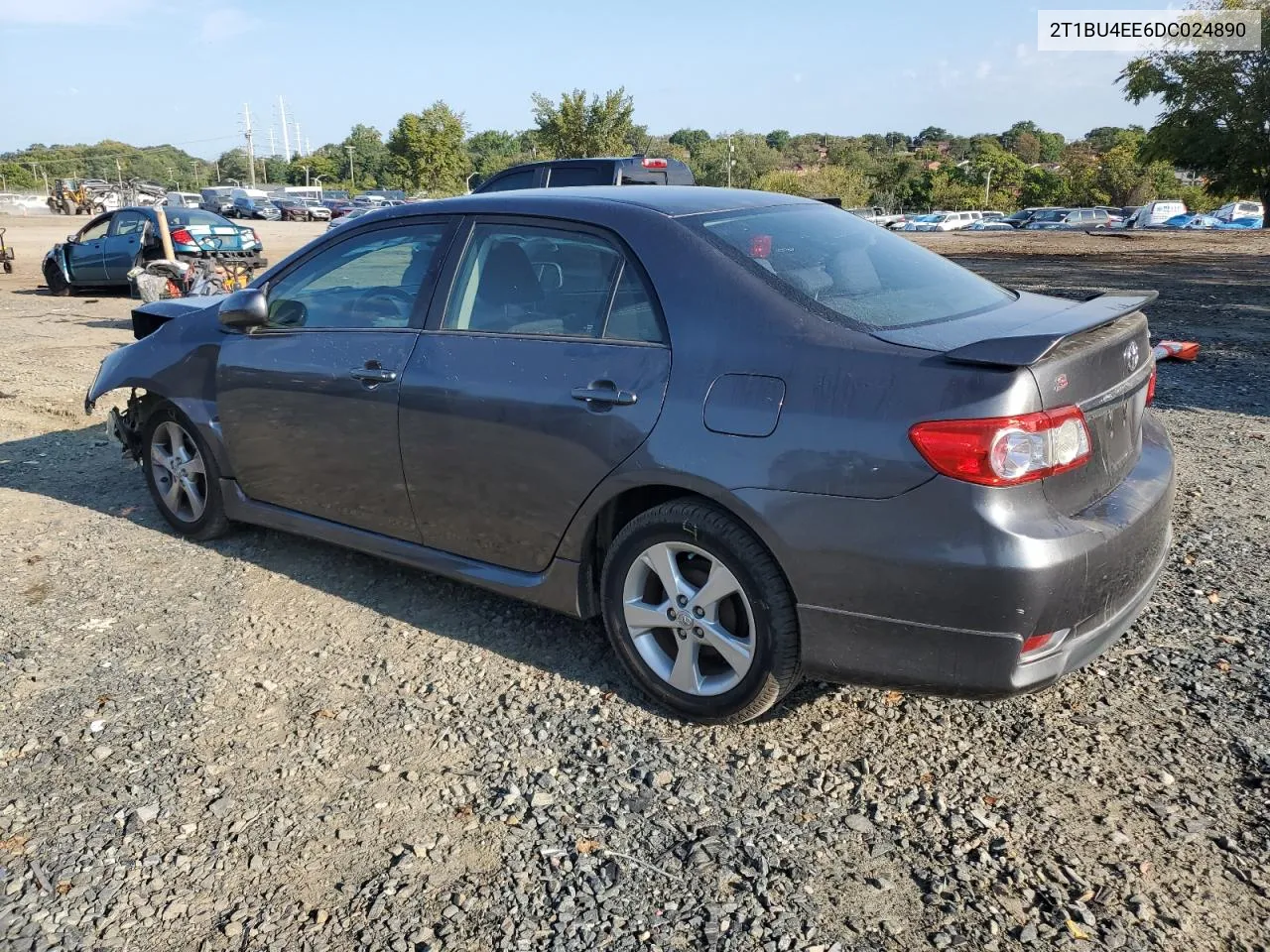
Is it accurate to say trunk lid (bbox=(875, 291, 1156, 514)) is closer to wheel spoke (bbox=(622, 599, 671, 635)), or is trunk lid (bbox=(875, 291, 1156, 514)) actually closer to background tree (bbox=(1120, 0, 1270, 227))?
wheel spoke (bbox=(622, 599, 671, 635))

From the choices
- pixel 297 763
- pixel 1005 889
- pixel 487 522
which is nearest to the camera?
pixel 1005 889

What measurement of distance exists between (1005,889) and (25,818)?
107 inches

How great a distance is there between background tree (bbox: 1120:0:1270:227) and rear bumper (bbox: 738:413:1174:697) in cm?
4136

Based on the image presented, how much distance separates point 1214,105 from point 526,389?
1655 inches

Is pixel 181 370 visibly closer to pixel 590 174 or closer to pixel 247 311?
pixel 247 311

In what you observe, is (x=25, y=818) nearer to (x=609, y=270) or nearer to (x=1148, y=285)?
(x=609, y=270)

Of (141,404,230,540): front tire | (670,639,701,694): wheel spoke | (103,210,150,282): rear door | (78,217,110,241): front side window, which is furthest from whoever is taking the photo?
(78,217,110,241): front side window

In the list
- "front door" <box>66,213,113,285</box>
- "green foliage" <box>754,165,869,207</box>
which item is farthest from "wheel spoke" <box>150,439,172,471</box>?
"green foliage" <box>754,165,869,207</box>

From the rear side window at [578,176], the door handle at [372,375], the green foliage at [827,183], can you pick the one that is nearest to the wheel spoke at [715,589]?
the door handle at [372,375]

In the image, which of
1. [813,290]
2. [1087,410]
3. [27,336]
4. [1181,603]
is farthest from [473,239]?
[27,336]

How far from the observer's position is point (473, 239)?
3947mm

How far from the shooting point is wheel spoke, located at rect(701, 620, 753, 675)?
3211mm

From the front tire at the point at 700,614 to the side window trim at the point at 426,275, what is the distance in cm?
130

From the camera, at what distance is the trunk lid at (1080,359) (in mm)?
2785
